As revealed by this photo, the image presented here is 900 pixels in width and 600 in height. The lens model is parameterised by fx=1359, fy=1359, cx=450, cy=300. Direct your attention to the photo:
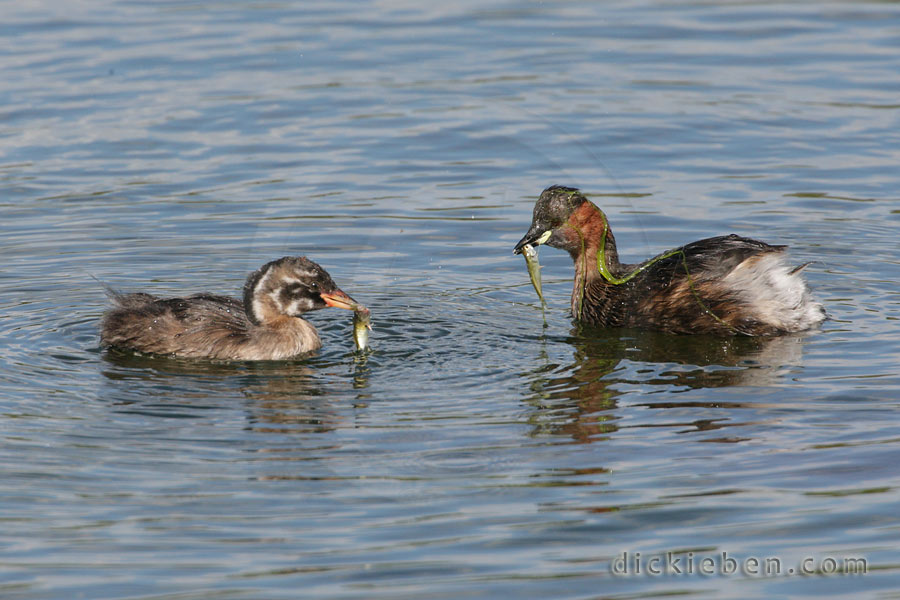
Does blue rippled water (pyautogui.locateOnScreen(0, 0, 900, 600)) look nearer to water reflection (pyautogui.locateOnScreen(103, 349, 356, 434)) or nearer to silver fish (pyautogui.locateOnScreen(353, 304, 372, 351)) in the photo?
water reflection (pyautogui.locateOnScreen(103, 349, 356, 434))

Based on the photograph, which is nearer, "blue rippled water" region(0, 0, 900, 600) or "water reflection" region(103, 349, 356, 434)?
"blue rippled water" region(0, 0, 900, 600)

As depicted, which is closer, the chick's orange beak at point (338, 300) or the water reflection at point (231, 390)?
the water reflection at point (231, 390)

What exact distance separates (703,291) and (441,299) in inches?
78.1

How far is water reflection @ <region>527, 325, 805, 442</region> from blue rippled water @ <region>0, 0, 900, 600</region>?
0.13 ft

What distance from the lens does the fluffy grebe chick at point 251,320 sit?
9180mm

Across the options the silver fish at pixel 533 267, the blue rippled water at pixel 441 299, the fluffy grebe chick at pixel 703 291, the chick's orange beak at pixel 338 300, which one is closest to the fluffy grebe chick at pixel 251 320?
the chick's orange beak at pixel 338 300

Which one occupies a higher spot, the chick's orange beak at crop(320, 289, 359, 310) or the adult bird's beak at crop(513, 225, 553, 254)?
the adult bird's beak at crop(513, 225, 553, 254)

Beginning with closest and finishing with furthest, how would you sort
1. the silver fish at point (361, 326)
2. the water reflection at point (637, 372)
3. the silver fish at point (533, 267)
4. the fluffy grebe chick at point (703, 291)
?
the water reflection at point (637, 372), the silver fish at point (361, 326), the fluffy grebe chick at point (703, 291), the silver fish at point (533, 267)

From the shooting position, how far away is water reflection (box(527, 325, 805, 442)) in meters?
7.87

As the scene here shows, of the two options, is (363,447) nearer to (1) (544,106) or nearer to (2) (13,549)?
(2) (13,549)

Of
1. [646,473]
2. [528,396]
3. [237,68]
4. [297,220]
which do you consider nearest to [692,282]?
[528,396]

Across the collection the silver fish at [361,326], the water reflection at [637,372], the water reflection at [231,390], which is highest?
the silver fish at [361,326]

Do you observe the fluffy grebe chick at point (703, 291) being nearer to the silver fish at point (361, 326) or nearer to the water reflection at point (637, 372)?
the water reflection at point (637, 372)

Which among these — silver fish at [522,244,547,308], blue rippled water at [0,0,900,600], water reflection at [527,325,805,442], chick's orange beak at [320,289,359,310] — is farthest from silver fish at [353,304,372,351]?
silver fish at [522,244,547,308]
